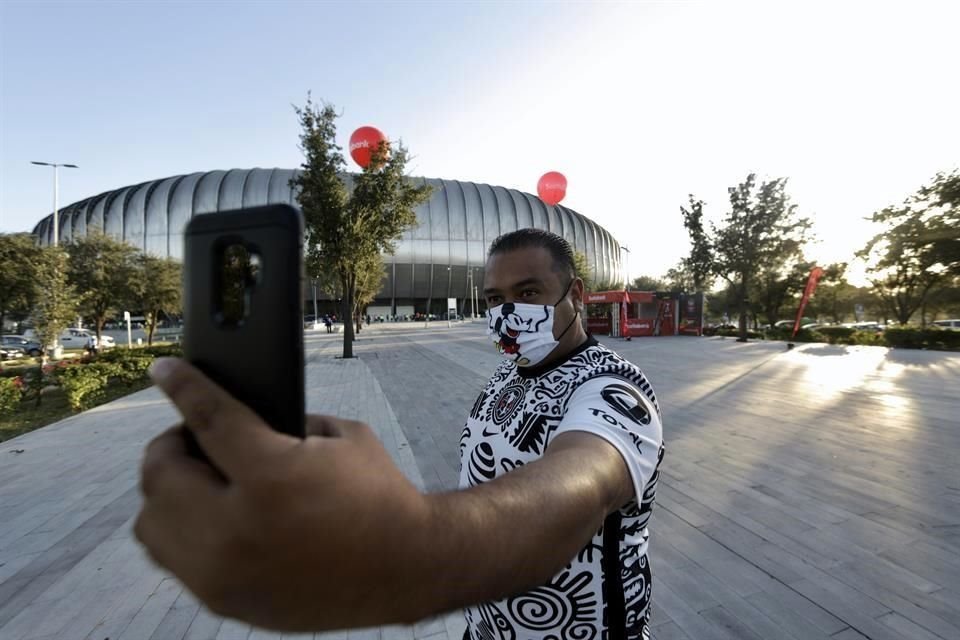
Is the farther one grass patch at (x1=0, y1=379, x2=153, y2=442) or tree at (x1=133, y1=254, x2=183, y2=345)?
tree at (x1=133, y1=254, x2=183, y2=345)

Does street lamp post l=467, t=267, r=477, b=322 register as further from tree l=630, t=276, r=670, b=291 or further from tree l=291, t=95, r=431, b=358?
tree l=291, t=95, r=431, b=358

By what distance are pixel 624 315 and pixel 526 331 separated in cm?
2845

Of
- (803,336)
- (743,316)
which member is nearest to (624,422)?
(743,316)

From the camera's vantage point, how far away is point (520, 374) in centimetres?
187

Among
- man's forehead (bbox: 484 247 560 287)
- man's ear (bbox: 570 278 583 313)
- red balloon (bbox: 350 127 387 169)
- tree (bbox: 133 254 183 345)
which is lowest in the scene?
man's ear (bbox: 570 278 583 313)

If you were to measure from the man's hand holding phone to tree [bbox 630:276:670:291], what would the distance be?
224 feet

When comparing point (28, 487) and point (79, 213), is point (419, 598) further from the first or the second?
point (79, 213)

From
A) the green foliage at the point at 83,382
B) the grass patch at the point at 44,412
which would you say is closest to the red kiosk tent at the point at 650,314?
the grass patch at the point at 44,412

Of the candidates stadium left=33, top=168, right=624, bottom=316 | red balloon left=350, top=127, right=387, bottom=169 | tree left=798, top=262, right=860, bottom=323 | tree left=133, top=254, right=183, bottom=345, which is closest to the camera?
red balloon left=350, top=127, right=387, bottom=169

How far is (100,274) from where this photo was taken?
2561cm

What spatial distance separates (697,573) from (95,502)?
6.48 metres

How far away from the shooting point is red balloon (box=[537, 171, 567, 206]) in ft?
62.0

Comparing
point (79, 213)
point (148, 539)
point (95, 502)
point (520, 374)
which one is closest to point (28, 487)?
point (95, 502)

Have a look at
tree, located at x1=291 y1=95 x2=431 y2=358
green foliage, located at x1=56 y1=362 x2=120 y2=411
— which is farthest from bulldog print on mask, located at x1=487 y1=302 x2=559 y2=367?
tree, located at x1=291 y1=95 x2=431 y2=358
